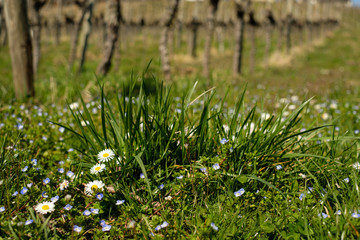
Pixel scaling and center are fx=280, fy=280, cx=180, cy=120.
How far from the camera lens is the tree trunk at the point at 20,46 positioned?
3.95 metres

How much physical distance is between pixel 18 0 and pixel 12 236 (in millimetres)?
3573

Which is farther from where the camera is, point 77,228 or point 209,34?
point 209,34

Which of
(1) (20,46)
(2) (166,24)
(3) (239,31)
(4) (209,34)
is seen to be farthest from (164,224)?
(3) (239,31)

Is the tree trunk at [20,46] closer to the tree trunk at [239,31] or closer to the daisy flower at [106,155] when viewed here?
the daisy flower at [106,155]

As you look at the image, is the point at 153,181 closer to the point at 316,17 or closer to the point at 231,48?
the point at 231,48

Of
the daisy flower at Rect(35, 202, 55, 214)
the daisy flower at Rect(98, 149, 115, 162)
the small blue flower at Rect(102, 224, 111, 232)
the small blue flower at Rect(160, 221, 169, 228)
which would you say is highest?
the daisy flower at Rect(98, 149, 115, 162)

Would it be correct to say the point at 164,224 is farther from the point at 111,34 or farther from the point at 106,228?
the point at 111,34

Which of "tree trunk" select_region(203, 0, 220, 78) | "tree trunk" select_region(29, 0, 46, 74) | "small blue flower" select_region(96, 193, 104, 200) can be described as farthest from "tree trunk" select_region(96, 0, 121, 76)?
"small blue flower" select_region(96, 193, 104, 200)

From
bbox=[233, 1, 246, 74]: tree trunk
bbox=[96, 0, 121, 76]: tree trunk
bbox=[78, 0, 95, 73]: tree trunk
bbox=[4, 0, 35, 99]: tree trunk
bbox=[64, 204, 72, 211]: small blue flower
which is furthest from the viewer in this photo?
bbox=[233, 1, 246, 74]: tree trunk

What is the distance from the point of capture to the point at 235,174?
193cm

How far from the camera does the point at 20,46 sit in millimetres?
4102

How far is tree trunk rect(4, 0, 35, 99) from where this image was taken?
3.95 meters

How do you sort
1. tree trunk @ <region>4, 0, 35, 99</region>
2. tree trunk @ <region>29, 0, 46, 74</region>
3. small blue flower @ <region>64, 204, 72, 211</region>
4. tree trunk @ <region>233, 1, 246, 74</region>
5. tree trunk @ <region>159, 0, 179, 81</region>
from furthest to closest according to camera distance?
tree trunk @ <region>233, 1, 246, 74</region> → tree trunk @ <region>29, 0, 46, 74</region> → tree trunk @ <region>159, 0, 179, 81</region> → tree trunk @ <region>4, 0, 35, 99</region> → small blue flower @ <region>64, 204, 72, 211</region>

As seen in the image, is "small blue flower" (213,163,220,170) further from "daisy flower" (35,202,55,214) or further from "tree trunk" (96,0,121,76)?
"tree trunk" (96,0,121,76)
